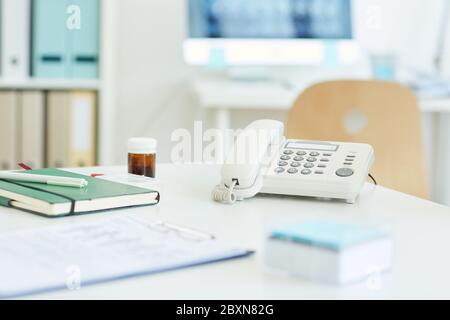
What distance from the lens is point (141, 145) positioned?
120 cm

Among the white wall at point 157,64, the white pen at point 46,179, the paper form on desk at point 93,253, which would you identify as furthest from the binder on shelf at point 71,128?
A: the paper form on desk at point 93,253

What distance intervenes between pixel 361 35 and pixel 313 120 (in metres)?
1.29

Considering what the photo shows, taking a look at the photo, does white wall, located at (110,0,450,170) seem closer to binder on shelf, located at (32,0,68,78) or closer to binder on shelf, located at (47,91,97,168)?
binder on shelf, located at (47,91,97,168)

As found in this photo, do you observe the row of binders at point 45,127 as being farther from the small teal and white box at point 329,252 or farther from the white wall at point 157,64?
the small teal and white box at point 329,252

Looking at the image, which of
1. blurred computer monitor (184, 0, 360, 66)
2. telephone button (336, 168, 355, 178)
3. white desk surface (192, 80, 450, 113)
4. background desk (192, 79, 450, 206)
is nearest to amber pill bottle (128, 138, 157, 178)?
telephone button (336, 168, 355, 178)

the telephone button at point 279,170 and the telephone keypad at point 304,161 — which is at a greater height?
the telephone keypad at point 304,161

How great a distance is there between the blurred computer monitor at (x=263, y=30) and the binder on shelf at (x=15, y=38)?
0.65m

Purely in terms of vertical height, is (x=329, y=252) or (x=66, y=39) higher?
(x=66, y=39)

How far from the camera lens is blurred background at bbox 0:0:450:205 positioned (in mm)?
2471

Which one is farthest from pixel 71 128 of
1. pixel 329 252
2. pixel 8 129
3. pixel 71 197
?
pixel 329 252

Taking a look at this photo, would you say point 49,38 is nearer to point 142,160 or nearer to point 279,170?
point 142,160

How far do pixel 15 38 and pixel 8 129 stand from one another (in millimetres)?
311

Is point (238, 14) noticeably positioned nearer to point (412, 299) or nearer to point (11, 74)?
point (11, 74)

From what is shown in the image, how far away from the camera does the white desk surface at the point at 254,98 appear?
7.98 feet
